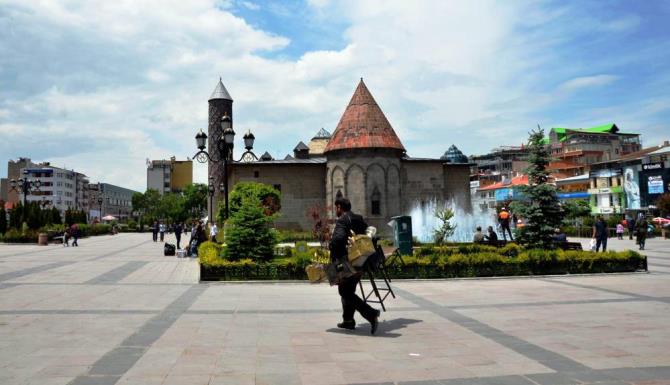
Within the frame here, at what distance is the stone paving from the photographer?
463 centimetres

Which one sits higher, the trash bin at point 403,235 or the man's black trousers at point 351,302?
the trash bin at point 403,235

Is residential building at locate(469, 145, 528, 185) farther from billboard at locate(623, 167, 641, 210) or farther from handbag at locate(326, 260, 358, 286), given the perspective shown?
handbag at locate(326, 260, 358, 286)

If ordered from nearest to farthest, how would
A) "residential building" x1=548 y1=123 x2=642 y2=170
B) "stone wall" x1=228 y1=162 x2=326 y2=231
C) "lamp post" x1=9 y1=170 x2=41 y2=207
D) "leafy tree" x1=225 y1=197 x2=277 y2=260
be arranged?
"leafy tree" x1=225 y1=197 x2=277 y2=260 < "lamp post" x1=9 y1=170 x2=41 y2=207 < "stone wall" x1=228 y1=162 x2=326 y2=231 < "residential building" x1=548 y1=123 x2=642 y2=170

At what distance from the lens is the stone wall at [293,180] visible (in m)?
40.3

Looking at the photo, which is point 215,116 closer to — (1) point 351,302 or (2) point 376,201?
(2) point 376,201

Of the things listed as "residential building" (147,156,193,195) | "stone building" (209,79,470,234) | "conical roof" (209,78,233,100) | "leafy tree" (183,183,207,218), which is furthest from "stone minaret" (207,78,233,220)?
"residential building" (147,156,193,195)

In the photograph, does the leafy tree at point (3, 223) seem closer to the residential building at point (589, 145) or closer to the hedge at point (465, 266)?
the hedge at point (465, 266)

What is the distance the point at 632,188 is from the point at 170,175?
102 metres

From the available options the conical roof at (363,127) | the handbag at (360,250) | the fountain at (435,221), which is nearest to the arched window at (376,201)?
the fountain at (435,221)

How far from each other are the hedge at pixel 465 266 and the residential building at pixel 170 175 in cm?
11330

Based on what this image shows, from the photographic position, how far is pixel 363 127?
121 ft

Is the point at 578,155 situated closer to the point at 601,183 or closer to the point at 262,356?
the point at 601,183

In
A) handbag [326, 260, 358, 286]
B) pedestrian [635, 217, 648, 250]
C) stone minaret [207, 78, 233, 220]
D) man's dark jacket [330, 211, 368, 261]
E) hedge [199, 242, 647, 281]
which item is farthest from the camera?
stone minaret [207, 78, 233, 220]

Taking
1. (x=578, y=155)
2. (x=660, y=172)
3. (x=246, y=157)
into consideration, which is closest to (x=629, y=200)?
(x=660, y=172)
